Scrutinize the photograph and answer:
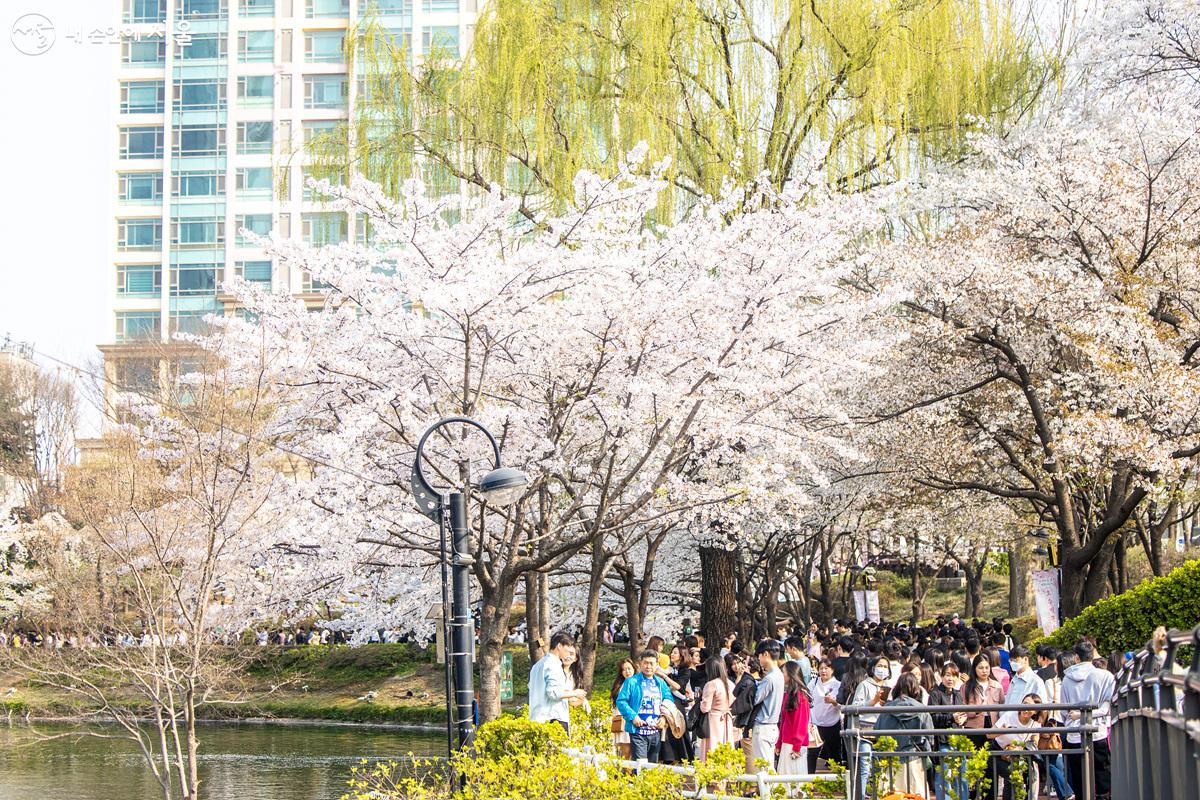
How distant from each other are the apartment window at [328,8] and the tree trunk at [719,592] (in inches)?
1902

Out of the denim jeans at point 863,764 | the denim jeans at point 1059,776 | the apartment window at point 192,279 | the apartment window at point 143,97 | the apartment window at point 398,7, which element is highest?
the apartment window at point 398,7

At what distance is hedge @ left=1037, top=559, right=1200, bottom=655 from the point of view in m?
14.8

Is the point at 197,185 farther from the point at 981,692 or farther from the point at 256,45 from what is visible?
the point at 981,692

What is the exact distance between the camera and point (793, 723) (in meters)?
10.8

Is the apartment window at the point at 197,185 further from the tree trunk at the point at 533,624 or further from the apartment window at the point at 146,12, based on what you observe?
the tree trunk at the point at 533,624

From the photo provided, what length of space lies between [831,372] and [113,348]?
4654 cm

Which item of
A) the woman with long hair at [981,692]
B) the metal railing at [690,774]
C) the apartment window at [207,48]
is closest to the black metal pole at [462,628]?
the metal railing at [690,774]

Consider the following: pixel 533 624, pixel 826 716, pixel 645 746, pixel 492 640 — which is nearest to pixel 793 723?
pixel 826 716

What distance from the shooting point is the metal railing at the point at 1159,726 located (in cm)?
453

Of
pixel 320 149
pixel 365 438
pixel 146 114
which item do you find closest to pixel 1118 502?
pixel 365 438

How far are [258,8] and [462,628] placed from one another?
5833 centimetres

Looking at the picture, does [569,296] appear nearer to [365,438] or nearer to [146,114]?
[365,438]

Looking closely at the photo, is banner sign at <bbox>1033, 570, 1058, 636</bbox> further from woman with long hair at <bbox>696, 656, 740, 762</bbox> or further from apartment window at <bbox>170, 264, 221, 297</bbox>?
apartment window at <bbox>170, 264, 221, 297</bbox>

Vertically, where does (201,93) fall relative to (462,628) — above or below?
above
